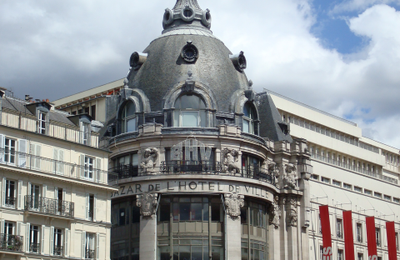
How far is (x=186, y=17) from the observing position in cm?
8281

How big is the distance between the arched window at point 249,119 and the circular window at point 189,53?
6142 millimetres

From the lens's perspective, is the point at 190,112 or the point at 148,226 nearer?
the point at 148,226

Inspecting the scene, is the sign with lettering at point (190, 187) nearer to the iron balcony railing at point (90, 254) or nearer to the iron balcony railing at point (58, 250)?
the iron balcony railing at point (90, 254)

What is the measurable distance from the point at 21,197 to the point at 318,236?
41.0 meters

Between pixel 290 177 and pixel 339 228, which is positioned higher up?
pixel 290 177

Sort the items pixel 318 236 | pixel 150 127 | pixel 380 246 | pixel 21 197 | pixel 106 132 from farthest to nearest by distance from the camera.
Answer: pixel 380 246 < pixel 318 236 < pixel 106 132 < pixel 150 127 < pixel 21 197

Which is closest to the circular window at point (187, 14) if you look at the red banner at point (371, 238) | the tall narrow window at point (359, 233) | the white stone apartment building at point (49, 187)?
the white stone apartment building at point (49, 187)

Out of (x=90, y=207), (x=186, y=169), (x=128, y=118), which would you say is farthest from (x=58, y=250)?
(x=128, y=118)

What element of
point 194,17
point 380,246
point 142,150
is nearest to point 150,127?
point 142,150

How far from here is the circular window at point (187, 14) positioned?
8269 cm

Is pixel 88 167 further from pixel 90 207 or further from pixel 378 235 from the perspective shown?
pixel 378 235

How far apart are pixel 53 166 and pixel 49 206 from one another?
2.78 metres

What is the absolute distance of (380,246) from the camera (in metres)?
97.8

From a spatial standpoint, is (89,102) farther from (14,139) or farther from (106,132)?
(14,139)
